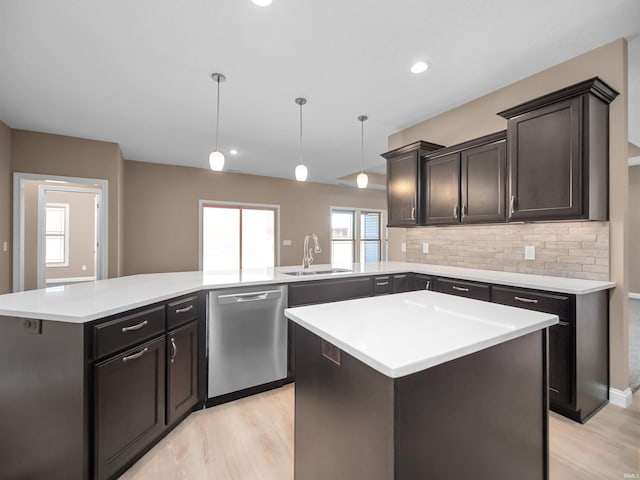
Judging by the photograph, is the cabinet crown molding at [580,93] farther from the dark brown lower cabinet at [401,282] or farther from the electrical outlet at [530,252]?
the dark brown lower cabinet at [401,282]

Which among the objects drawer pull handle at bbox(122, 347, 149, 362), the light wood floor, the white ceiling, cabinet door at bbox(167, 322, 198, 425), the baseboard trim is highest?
the white ceiling

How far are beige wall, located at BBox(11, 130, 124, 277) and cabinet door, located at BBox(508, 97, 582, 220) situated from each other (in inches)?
192

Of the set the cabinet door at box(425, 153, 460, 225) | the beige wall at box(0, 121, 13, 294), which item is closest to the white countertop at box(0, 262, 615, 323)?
the cabinet door at box(425, 153, 460, 225)

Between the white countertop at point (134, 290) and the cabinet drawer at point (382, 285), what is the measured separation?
0.31 ft

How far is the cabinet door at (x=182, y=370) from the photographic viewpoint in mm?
1824

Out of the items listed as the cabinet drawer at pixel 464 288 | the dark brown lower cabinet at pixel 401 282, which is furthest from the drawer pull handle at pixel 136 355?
the cabinet drawer at pixel 464 288

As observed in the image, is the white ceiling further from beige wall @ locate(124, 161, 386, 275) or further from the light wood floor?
the light wood floor

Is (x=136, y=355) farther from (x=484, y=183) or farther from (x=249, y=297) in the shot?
(x=484, y=183)

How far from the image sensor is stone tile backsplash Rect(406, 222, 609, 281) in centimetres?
223

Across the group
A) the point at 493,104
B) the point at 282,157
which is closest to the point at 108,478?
the point at 493,104

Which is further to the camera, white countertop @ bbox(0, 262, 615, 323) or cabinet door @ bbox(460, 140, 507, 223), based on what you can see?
cabinet door @ bbox(460, 140, 507, 223)

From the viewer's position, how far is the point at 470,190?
9.32ft

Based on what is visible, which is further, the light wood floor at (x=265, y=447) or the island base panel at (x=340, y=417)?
the light wood floor at (x=265, y=447)

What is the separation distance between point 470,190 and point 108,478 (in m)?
3.33
